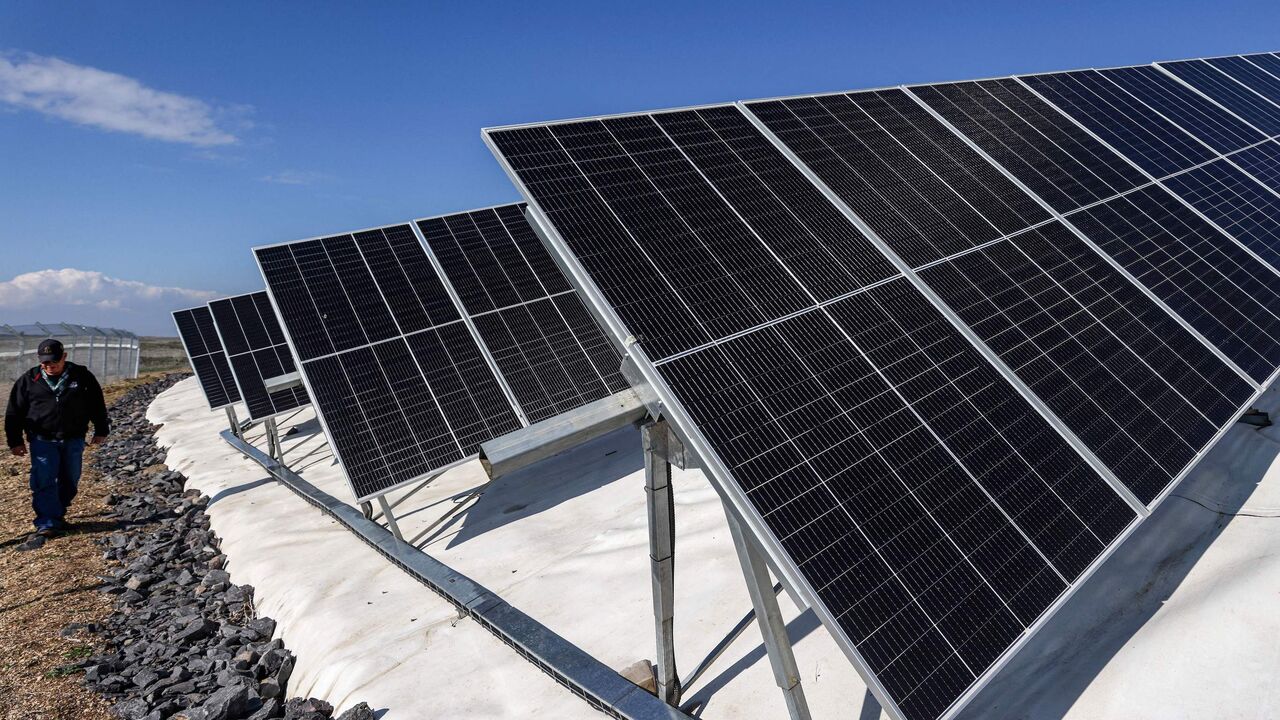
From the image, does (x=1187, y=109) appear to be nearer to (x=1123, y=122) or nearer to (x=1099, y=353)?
(x=1123, y=122)

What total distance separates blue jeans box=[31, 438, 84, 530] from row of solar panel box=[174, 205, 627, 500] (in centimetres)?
397

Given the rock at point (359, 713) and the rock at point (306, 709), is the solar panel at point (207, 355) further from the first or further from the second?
the rock at point (359, 713)

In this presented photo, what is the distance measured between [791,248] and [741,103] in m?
2.91

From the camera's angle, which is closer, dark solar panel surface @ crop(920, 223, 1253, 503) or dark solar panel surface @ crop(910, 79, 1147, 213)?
dark solar panel surface @ crop(920, 223, 1253, 503)

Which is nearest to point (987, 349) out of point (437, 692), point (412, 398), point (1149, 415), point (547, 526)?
point (1149, 415)

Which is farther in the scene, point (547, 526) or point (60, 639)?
point (547, 526)

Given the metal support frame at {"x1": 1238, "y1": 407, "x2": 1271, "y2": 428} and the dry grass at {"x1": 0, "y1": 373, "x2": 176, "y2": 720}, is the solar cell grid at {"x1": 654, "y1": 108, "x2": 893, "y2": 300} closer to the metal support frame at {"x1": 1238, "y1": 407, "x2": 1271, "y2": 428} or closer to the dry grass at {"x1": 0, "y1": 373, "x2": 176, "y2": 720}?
the metal support frame at {"x1": 1238, "y1": 407, "x2": 1271, "y2": 428}

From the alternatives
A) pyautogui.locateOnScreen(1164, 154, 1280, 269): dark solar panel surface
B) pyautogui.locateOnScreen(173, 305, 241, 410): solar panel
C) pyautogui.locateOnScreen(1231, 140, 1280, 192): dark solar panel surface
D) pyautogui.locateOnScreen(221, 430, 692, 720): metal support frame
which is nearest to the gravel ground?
pyautogui.locateOnScreen(221, 430, 692, 720): metal support frame

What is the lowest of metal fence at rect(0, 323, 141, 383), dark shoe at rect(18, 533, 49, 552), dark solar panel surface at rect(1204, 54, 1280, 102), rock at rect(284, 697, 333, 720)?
rock at rect(284, 697, 333, 720)

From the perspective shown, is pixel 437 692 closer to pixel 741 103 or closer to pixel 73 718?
pixel 73 718

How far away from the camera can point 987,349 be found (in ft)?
20.5

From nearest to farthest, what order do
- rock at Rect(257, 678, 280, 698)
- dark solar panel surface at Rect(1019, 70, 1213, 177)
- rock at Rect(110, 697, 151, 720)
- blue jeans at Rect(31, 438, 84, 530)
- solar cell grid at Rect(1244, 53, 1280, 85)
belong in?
rock at Rect(110, 697, 151, 720)
rock at Rect(257, 678, 280, 698)
blue jeans at Rect(31, 438, 84, 530)
dark solar panel surface at Rect(1019, 70, 1213, 177)
solar cell grid at Rect(1244, 53, 1280, 85)

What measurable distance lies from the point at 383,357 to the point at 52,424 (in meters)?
5.34

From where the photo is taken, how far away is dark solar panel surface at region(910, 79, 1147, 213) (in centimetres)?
974
